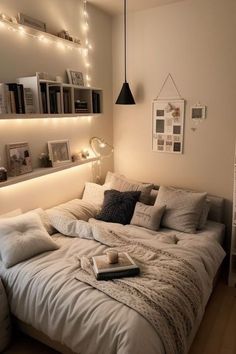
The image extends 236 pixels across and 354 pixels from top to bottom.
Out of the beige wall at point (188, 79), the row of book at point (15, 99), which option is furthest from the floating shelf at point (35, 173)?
the beige wall at point (188, 79)

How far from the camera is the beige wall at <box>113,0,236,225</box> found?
276cm

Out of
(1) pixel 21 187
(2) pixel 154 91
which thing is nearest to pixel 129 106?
(2) pixel 154 91

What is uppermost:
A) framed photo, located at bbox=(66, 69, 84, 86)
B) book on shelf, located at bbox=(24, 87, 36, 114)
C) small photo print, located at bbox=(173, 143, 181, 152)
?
framed photo, located at bbox=(66, 69, 84, 86)

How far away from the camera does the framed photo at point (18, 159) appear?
2316 millimetres

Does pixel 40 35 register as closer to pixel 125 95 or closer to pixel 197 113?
pixel 125 95

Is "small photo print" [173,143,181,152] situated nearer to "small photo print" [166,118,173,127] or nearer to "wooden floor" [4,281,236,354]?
"small photo print" [166,118,173,127]

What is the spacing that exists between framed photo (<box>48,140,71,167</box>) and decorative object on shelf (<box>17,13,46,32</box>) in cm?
102

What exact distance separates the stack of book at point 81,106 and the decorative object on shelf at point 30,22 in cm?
73

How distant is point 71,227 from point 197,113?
178 centimetres

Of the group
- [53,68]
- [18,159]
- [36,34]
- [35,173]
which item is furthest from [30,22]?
[35,173]

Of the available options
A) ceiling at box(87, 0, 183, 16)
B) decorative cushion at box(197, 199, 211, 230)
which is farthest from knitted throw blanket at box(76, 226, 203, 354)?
ceiling at box(87, 0, 183, 16)

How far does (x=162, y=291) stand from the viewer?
1665mm

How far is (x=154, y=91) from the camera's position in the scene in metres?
3.21

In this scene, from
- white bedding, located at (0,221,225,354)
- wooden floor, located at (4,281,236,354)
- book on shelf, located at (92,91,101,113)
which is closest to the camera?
white bedding, located at (0,221,225,354)
